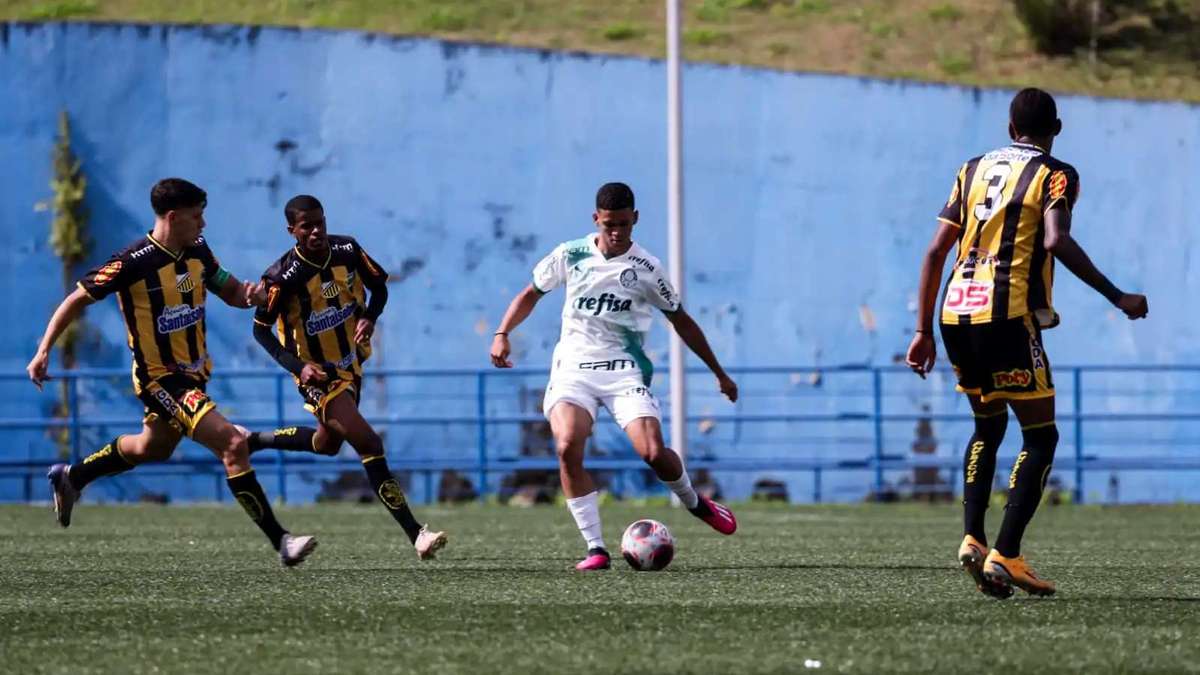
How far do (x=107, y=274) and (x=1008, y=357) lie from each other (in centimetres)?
419

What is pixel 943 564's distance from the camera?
9375 mm

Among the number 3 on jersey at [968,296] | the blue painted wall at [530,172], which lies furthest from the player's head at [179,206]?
the blue painted wall at [530,172]

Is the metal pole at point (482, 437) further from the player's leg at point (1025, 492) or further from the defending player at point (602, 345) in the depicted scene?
the player's leg at point (1025, 492)

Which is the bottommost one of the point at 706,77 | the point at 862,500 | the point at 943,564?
the point at 862,500

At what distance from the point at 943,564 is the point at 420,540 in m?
2.58

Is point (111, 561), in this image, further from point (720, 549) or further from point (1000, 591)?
point (1000, 591)

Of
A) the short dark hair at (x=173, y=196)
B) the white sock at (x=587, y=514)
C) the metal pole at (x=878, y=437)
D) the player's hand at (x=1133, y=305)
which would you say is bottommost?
the metal pole at (x=878, y=437)

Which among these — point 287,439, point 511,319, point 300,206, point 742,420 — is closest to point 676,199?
point 742,420

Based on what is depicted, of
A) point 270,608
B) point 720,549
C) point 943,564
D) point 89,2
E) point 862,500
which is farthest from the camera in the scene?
point 89,2

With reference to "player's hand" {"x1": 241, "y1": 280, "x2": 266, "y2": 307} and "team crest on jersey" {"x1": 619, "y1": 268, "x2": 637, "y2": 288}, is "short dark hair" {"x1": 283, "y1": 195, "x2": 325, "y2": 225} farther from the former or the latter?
"team crest on jersey" {"x1": 619, "y1": 268, "x2": 637, "y2": 288}

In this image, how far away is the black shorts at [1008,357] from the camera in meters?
7.07

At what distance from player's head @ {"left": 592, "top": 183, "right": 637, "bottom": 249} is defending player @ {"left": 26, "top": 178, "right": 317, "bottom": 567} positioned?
1.84 meters

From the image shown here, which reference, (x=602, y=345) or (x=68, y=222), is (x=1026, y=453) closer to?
(x=602, y=345)

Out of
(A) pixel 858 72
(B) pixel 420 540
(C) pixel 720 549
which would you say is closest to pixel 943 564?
(C) pixel 720 549
